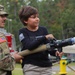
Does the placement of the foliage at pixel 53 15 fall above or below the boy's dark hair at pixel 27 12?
below

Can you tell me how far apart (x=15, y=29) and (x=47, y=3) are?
400 inches

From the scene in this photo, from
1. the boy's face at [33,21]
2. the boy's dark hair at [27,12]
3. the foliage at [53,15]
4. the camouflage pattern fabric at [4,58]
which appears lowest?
the foliage at [53,15]

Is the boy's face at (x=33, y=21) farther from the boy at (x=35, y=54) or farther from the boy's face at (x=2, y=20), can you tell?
the boy's face at (x=2, y=20)

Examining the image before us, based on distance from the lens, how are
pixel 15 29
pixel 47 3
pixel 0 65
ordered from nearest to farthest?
pixel 0 65 < pixel 15 29 < pixel 47 3

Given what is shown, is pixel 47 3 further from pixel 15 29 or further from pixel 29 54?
pixel 29 54

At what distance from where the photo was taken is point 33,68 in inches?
134

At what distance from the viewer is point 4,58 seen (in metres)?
3.11

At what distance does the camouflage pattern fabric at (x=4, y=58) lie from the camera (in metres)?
3.09

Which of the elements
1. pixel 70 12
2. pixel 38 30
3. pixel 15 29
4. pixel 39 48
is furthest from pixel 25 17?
pixel 70 12

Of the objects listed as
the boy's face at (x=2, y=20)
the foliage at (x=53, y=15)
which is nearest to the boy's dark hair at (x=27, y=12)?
the boy's face at (x=2, y=20)

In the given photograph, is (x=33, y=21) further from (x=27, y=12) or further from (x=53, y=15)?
(x=53, y=15)

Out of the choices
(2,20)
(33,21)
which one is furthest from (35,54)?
(2,20)

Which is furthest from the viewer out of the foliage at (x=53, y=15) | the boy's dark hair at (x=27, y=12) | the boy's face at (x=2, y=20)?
the foliage at (x=53, y=15)

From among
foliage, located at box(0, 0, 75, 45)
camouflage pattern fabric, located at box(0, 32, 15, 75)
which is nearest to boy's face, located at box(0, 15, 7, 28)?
camouflage pattern fabric, located at box(0, 32, 15, 75)
